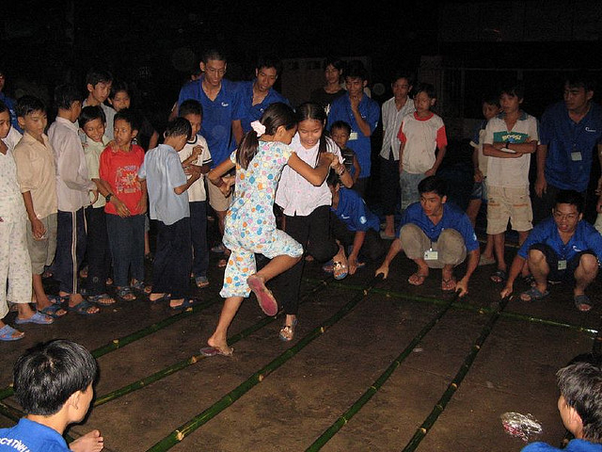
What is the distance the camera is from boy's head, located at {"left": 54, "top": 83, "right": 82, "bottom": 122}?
184 inches

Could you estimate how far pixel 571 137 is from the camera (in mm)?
5930

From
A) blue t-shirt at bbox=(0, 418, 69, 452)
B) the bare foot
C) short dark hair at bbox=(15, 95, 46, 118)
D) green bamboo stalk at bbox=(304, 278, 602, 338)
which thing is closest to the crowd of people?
short dark hair at bbox=(15, 95, 46, 118)

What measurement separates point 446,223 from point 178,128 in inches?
97.8

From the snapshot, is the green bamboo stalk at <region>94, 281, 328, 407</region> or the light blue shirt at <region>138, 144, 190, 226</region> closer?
the green bamboo stalk at <region>94, 281, 328, 407</region>

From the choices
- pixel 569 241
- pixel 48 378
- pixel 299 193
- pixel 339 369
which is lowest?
pixel 339 369

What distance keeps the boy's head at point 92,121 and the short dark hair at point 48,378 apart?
293 cm

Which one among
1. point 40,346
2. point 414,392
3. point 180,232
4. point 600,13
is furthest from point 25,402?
point 600,13

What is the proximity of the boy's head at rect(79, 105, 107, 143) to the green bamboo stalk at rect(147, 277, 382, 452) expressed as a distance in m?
2.30

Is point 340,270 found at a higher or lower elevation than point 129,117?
lower

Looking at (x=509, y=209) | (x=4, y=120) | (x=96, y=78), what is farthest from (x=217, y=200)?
(x=509, y=209)

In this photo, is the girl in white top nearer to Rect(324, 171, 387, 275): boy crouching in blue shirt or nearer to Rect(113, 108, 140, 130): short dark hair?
Rect(324, 171, 387, 275): boy crouching in blue shirt

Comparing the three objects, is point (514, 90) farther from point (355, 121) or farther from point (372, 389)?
point (372, 389)

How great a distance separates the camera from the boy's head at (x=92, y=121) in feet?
16.0

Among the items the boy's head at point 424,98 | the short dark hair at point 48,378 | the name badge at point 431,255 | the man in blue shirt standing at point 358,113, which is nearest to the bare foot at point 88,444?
the short dark hair at point 48,378
